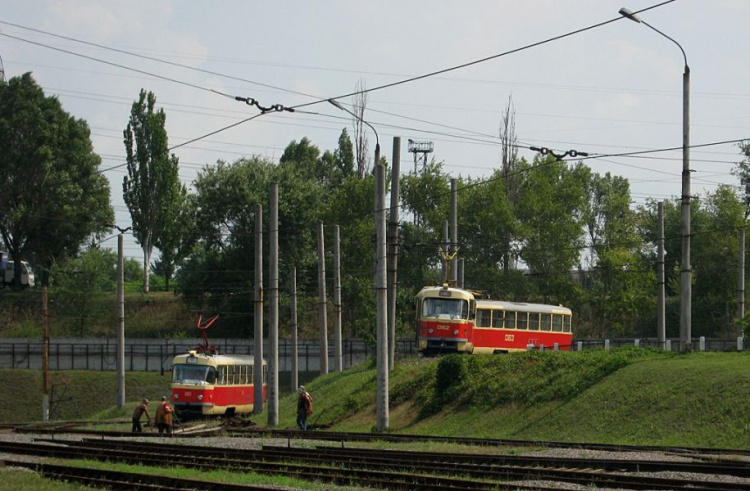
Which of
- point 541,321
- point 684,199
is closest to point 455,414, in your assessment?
point 684,199

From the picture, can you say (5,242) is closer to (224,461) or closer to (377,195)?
(377,195)

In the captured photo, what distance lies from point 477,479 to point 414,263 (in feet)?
241

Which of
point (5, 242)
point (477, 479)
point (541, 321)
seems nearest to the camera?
point (477, 479)

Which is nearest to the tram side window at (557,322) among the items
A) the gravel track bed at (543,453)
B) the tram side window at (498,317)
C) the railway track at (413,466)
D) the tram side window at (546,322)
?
the tram side window at (546,322)

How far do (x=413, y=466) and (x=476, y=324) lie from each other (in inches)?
1111

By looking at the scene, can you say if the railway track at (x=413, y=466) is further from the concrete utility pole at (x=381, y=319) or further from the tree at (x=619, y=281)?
the tree at (x=619, y=281)

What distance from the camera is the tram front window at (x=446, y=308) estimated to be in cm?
4719

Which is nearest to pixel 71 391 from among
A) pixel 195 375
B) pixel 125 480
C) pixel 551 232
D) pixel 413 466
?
pixel 195 375

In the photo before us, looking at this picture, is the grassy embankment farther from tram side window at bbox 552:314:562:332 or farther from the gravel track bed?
tram side window at bbox 552:314:562:332

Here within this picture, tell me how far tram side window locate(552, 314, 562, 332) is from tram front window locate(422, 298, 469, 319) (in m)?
9.47

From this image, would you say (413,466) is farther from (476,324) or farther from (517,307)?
(517,307)

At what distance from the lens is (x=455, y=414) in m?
37.8

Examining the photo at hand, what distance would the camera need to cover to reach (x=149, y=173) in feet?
318

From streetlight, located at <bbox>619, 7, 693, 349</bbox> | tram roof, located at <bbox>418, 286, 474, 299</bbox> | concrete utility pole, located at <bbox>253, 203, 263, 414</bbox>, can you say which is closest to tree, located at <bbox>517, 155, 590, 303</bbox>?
tram roof, located at <bbox>418, 286, 474, 299</bbox>
